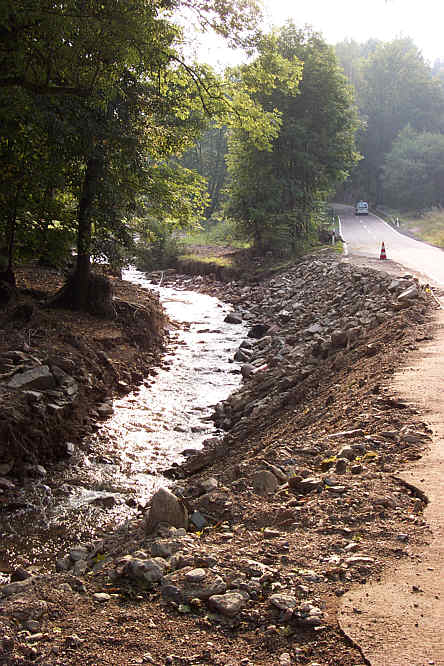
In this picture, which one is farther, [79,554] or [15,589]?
[79,554]

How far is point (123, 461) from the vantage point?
25.2 ft

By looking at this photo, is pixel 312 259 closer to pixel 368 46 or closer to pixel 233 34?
pixel 233 34

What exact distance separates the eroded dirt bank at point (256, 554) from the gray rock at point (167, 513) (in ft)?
0.06

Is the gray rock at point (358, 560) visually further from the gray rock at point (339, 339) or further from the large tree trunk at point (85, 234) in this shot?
the large tree trunk at point (85, 234)

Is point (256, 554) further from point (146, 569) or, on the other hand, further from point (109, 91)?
point (109, 91)

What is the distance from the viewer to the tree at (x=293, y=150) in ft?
83.4

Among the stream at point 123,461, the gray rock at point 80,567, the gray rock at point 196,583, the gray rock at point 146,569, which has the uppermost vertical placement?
the gray rock at point 196,583

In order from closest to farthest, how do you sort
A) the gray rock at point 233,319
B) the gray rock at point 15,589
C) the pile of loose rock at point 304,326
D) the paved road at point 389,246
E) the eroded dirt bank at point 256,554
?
the eroded dirt bank at point 256,554 → the gray rock at point 15,589 → the pile of loose rock at point 304,326 → the paved road at point 389,246 → the gray rock at point 233,319

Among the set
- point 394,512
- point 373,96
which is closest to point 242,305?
point 394,512

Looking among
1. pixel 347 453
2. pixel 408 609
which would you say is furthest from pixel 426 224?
pixel 408 609

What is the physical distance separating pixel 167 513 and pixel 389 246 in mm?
24166

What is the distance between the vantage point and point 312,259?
2345 centimetres

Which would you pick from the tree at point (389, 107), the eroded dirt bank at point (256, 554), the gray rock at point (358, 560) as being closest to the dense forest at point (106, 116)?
the eroded dirt bank at point (256, 554)

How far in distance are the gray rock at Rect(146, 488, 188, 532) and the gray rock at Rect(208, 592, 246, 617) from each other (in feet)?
4.51
